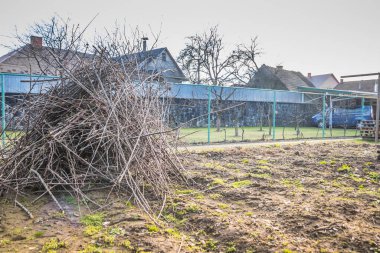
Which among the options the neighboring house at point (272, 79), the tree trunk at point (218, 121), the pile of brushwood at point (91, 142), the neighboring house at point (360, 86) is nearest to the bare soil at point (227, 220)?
the pile of brushwood at point (91, 142)

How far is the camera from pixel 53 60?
5574mm

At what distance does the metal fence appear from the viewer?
911cm

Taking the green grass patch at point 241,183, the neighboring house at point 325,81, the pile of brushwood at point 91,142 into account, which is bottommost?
the green grass patch at point 241,183

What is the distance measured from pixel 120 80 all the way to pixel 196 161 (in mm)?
2819

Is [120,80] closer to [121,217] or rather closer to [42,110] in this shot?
[42,110]

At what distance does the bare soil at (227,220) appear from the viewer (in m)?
2.66

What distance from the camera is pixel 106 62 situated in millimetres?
4992

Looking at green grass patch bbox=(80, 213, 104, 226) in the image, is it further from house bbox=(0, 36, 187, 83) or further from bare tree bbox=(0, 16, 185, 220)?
house bbox=(0, 36, 187, 83)

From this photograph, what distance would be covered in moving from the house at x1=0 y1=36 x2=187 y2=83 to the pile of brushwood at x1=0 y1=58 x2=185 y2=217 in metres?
0.52

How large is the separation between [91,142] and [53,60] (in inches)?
80.3

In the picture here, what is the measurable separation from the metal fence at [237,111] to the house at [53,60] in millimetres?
543

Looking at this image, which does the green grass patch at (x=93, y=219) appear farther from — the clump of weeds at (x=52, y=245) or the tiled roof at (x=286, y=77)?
the tiled roof at (x=286, y=77)

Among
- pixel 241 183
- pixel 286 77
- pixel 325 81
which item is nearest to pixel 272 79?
pixel 286 77

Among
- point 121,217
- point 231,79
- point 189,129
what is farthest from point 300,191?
point 231,79
